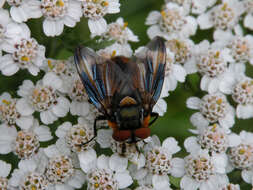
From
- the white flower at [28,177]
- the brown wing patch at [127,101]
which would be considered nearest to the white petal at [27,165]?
the white flower at [28,177]

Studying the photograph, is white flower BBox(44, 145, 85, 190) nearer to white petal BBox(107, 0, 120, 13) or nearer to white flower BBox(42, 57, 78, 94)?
white flower BBox(42, 57, 78, 94)

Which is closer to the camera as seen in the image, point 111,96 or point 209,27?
point 111,96

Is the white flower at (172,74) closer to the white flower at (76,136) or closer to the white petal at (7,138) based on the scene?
the white flower at (76,136)

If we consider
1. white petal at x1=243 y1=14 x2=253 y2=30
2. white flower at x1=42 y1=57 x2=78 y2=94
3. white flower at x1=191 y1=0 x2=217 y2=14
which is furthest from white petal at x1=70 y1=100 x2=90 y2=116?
white petal at x1=243 y1=14 x2=253 y2=30

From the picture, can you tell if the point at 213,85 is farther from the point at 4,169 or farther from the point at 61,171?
the point at 4,169

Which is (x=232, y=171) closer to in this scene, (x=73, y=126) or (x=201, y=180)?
(x=201, y=180)

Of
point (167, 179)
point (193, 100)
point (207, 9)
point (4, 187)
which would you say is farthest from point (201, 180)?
point (207, 9)
